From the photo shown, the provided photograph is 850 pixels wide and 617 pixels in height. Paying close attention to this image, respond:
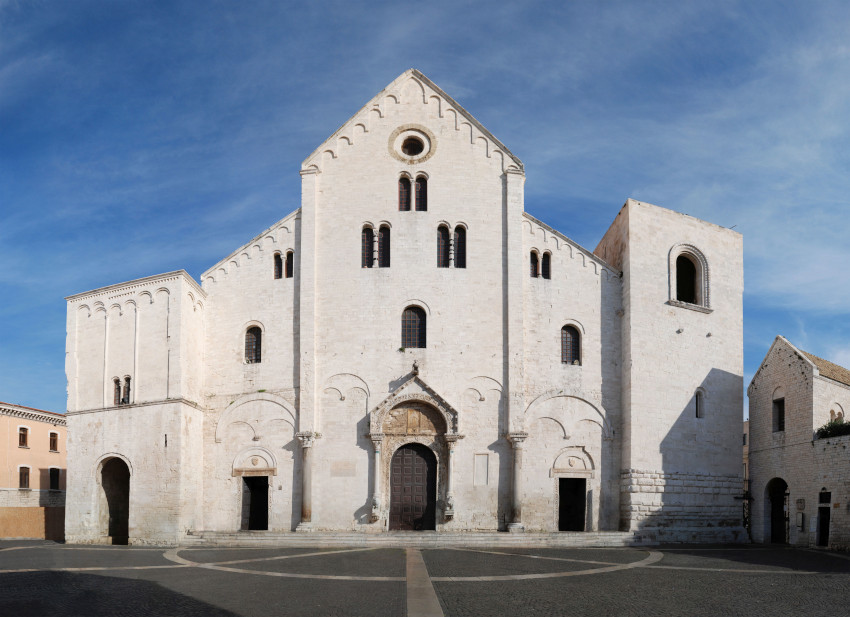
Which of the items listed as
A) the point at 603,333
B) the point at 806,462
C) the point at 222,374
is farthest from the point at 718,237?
the point at 222,374

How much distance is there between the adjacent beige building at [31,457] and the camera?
4388cm

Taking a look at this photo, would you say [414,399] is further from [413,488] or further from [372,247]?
[372,247]

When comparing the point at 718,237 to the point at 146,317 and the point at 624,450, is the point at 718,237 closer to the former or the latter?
the point at 624,450

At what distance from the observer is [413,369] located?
30.3m

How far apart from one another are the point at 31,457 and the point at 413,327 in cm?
2777

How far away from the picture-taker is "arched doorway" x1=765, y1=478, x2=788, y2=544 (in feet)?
106

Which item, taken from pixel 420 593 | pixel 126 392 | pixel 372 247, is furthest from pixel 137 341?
pixel 420 593

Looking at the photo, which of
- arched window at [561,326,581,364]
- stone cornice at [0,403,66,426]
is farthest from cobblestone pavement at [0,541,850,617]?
stone cornice at [0,403,66,426]

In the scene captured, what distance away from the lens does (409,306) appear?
31.2 meters

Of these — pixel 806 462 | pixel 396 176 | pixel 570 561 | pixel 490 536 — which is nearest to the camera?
pixel 570 561

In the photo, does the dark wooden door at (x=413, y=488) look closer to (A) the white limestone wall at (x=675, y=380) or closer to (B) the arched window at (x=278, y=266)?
(A) the white limestone wall at (x=675, y=380)

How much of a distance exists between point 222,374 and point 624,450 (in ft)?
52.8

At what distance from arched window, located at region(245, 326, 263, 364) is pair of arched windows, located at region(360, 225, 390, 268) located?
5.07 metres

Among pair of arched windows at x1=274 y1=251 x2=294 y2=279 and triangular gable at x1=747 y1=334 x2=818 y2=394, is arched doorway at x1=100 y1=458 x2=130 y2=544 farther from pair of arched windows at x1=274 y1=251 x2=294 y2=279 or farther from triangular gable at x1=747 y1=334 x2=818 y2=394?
triangular gable at x1=747 y1=334 x2=818 y2=394
